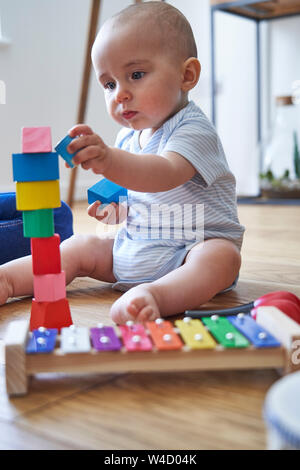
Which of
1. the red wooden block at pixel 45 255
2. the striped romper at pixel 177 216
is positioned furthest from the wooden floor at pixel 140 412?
the striped romper at pixel 177 216

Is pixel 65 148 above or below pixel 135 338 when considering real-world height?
above

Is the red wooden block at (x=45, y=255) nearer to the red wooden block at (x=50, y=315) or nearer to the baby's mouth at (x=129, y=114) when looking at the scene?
the red wooden block at (x=50, y=315)

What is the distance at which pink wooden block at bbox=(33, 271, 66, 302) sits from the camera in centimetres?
75

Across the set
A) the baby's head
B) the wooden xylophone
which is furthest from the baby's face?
the wooden xylophone

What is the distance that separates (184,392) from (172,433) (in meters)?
0.09

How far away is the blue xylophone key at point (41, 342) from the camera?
58cm

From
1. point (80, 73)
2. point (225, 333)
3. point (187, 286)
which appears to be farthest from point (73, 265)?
point (80, 73)

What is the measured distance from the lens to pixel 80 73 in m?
2.80

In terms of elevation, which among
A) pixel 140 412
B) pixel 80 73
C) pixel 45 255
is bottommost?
pixel 140 412

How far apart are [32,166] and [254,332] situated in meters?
0.33

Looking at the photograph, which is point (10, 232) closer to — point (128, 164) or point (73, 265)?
point (73, 265)

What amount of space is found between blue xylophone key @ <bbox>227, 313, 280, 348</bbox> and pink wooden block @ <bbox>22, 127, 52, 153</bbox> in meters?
0.31

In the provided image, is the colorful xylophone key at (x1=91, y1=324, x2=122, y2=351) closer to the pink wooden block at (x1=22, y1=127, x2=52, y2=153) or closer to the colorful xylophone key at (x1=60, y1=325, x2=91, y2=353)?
the colorful xylophone key at (x1=60, y1=325, x2=91, y2=353)
